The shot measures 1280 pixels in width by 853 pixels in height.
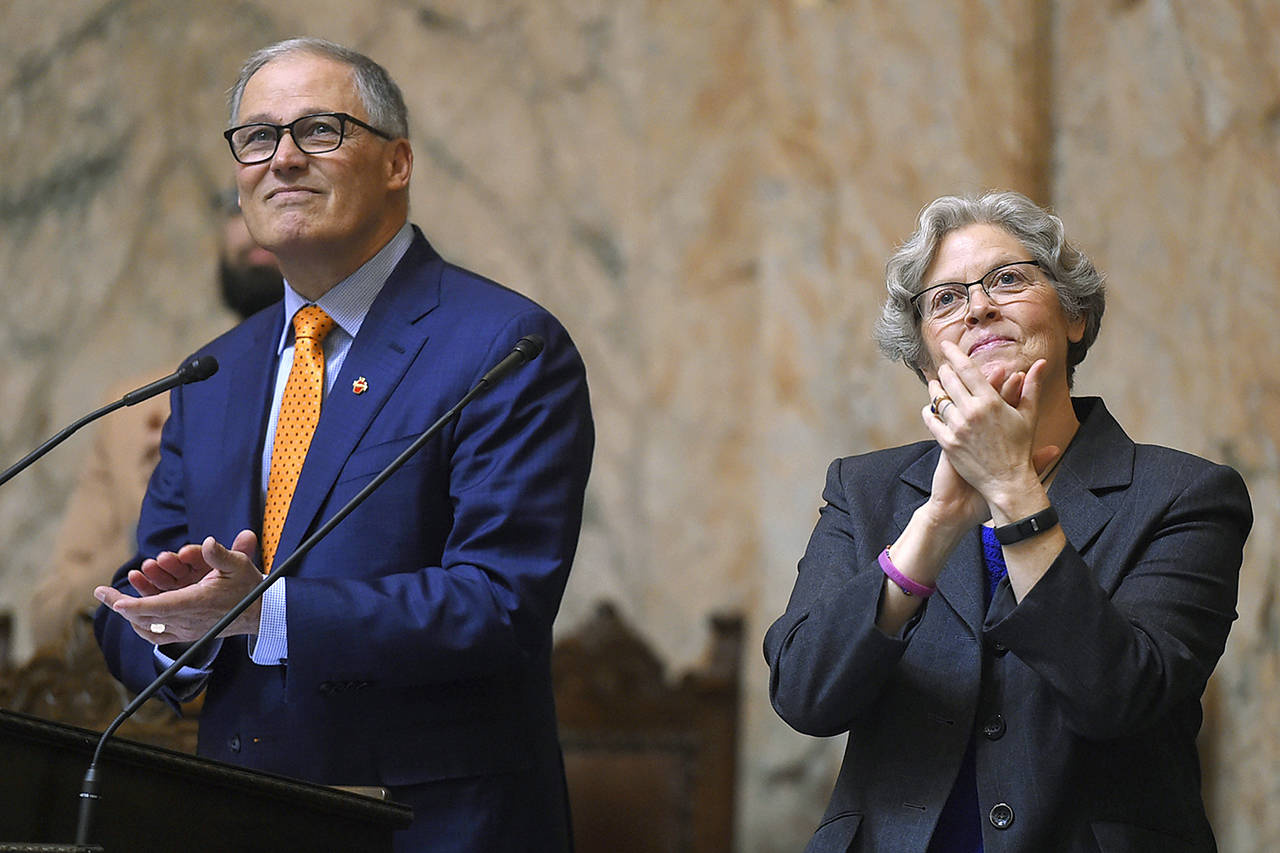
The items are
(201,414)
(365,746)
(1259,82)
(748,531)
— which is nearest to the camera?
(365,746)

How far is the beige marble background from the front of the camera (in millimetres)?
4676

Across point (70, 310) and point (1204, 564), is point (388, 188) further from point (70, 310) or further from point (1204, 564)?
point (70, 310)

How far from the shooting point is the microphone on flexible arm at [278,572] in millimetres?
1984

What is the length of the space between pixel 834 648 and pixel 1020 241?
82cm

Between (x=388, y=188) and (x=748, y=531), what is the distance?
244 centimetres

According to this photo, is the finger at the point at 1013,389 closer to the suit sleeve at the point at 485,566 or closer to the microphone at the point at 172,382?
the suit sleeve at the point at 485,566

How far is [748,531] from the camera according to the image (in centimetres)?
528

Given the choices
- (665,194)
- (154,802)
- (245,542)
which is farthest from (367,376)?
(665,194)

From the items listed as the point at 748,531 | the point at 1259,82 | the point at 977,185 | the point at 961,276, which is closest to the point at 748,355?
the point at 748,531

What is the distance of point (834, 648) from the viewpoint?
2400 mm

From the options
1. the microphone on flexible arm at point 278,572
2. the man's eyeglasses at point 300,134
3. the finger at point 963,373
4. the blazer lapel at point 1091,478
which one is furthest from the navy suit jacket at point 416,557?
the blazer lapel at point 1091,478

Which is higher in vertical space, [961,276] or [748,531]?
[961,276]

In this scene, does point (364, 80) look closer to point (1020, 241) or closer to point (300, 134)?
point (300, 134)

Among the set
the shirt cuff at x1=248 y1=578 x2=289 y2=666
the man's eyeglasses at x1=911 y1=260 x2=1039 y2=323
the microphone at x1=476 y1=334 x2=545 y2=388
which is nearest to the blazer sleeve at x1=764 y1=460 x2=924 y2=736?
the man's eyeglasses at x1=911 y1=260 x2=1039 y2=323
